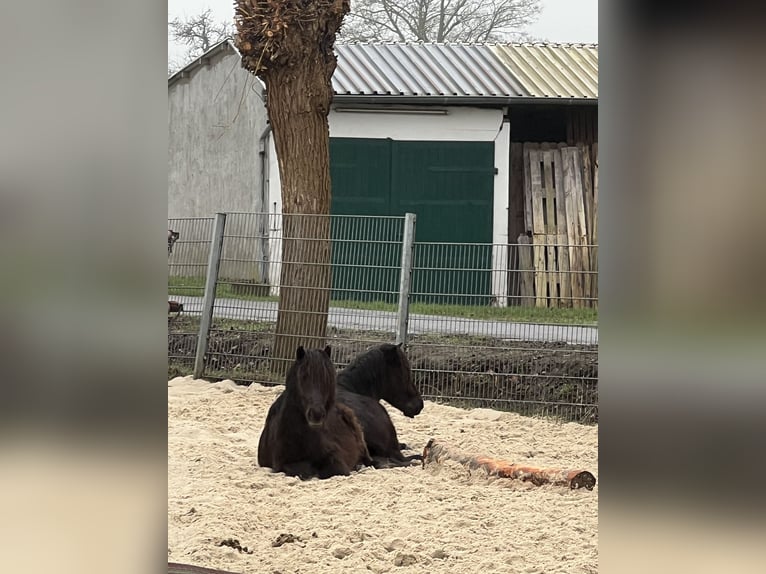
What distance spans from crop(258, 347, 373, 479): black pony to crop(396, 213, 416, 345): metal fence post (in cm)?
225

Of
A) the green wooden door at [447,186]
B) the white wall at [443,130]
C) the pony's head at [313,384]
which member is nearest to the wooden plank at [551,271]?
the white wall at [443,130]

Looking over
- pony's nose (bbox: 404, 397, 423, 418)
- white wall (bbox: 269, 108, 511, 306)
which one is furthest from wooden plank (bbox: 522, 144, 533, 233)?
pony's nose (bbox: 404, 397, 423, 418)

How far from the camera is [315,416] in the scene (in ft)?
16.8

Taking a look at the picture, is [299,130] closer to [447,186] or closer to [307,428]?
[307,428]

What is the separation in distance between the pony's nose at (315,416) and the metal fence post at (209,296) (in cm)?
347

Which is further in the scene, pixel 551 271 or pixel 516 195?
pixel 516 195

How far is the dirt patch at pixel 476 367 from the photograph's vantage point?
739 centimetres

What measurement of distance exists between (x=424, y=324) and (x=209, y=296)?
2028mm

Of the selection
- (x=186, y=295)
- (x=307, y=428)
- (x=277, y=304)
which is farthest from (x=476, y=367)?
(x=186, y=295)

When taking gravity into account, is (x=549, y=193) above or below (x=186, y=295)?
above

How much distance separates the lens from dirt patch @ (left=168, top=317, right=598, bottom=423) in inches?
291

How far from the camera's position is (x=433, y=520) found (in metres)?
4.31
